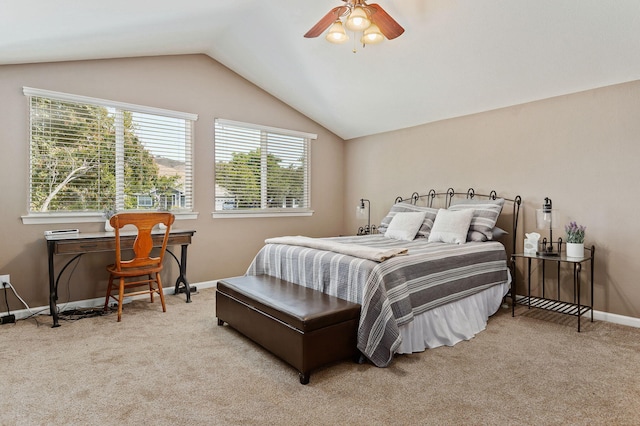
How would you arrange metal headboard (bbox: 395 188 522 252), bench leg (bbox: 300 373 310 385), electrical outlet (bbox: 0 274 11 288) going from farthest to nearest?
metal headboard (bbox: 395 188 522 252), electrical outlet (bbox: 0 274 11 288), bench leg (bbox: 300 373 310 385)

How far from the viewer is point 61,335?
2838 millimetres

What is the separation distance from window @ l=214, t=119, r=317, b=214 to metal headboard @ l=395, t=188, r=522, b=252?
5.09 feet

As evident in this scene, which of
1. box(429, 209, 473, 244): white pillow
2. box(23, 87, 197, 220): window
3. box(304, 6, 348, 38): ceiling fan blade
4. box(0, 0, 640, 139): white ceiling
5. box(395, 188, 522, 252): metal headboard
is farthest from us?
box(395, 188, 522, 252): metal headboard

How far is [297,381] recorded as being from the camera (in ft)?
6.90

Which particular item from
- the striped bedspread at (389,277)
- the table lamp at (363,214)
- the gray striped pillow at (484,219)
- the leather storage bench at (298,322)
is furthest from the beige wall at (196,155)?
the gray striped pillow at (484,219)

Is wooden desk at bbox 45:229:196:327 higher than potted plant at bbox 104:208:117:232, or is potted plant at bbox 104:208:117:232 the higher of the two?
potted plant at bbox 104:208:117:232

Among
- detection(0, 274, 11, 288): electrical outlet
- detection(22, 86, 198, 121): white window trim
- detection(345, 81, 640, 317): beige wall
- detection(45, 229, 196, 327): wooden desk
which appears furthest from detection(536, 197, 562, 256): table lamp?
detection(0, 274, 11, 288): electrical outlet

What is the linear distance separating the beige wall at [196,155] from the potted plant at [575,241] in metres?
3.32

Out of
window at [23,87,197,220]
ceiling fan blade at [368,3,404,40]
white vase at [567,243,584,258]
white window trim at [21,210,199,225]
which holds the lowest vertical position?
white vase at [567,243,584,258]

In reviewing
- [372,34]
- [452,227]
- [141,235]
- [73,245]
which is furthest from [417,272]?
[73,245]

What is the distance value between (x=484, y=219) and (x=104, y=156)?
4013 mm

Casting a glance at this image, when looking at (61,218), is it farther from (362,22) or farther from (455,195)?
(455,195)

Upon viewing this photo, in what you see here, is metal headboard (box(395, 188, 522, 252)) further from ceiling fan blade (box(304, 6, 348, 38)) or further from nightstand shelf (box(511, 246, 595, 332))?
ceiling fan blade (box(304, 6, 348, 38))

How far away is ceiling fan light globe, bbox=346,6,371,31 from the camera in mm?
2303
